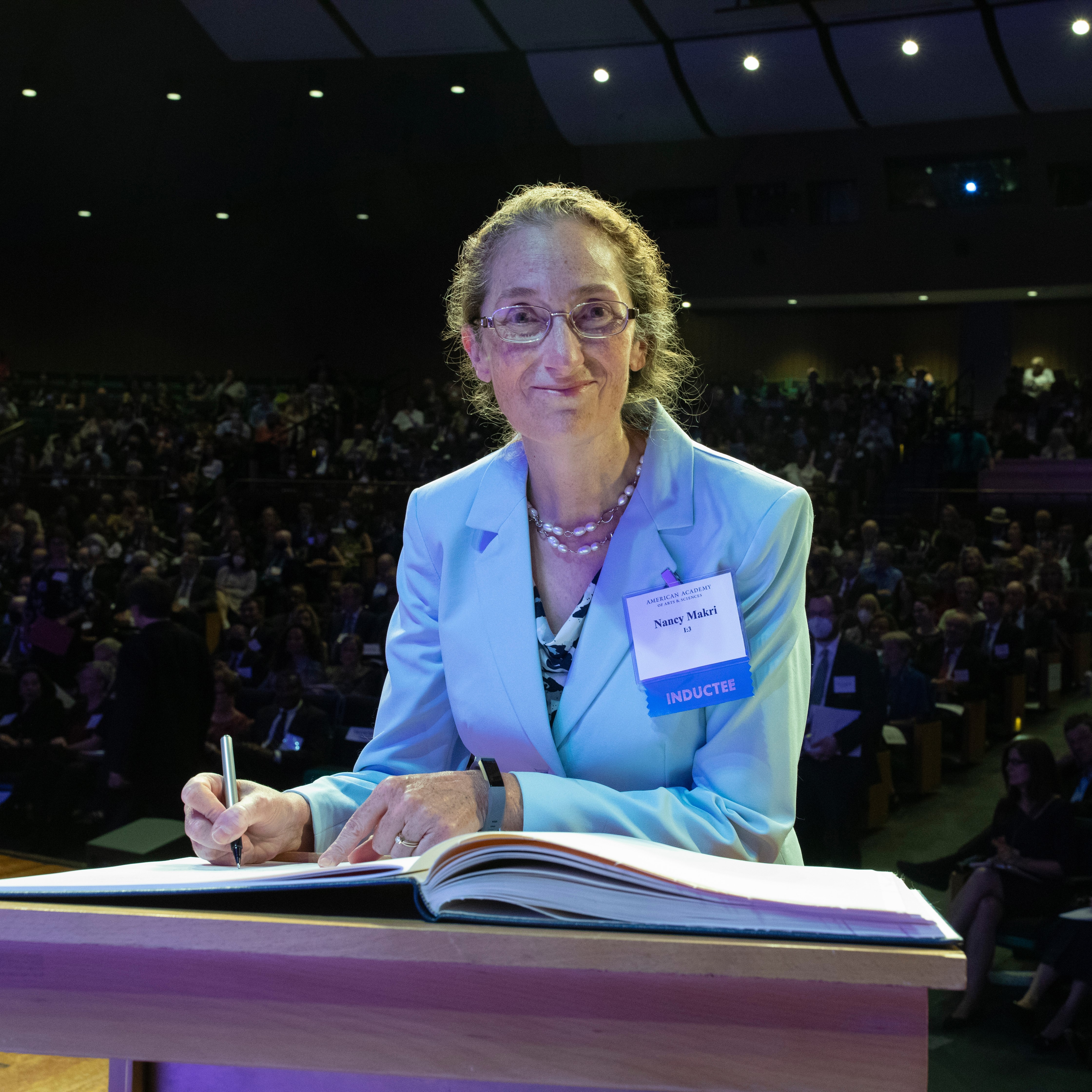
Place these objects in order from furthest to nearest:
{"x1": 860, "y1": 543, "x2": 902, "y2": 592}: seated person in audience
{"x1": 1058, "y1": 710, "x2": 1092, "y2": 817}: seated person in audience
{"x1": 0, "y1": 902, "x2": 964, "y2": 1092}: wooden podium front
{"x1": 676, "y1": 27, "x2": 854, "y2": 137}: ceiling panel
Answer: {"x1": 676, "y1": 27, "x2": 854, "y2": 137}: ceiling panel < {"x1": 860, "y1": 543, "x2": 902, "y2": 592}: seated person in audience < {"x1": 1058, "y1": 710, "x2": 1092, "y2": 817}: seated person in audience < {"x1": 0, "y1": 902, "x2": 964, "y2": 1092}: wooden podium front

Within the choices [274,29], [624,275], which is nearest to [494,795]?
[624,275]

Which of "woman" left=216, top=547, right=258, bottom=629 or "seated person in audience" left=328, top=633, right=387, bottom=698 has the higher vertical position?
"woman" left=216, top=547, right=258, bottom=629

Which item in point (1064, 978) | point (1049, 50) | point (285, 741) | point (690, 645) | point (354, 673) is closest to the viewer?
point (690, 645)

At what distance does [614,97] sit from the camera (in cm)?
711

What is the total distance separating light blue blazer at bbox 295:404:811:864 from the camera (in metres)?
0.93

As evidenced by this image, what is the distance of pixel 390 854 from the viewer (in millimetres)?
779

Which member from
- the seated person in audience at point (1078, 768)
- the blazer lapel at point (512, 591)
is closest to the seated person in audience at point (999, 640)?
the seated person in audience at point (1078, 768)

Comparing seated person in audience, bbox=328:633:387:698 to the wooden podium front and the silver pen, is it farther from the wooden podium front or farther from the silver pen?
the wooden podium front

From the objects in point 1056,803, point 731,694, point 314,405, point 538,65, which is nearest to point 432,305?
point 314,405

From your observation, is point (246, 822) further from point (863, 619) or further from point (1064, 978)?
point (863, 619)

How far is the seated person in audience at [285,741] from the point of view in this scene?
4.78 m

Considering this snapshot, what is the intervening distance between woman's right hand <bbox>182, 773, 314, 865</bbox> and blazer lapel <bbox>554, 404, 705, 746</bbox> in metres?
0.27

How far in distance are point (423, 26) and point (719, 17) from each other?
2107 mm

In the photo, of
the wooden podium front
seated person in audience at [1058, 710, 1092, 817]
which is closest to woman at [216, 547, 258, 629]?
seated person in audience at [1058, 710, 1092, 817]
